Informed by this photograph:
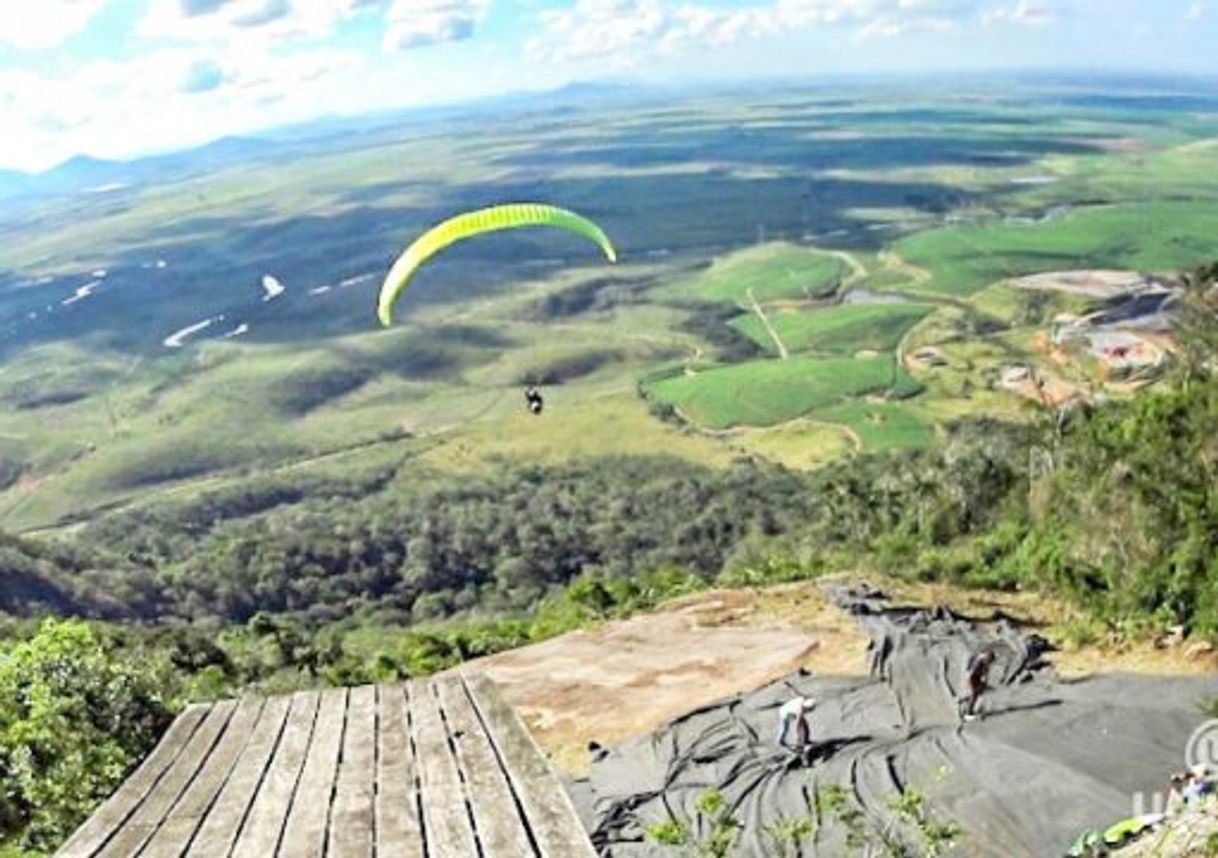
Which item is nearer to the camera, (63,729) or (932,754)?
(63,729)

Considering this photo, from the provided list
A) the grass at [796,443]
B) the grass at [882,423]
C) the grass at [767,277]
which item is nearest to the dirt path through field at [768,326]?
the grass at [767,277]

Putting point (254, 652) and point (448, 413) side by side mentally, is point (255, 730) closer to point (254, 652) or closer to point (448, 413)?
point (254, 652)

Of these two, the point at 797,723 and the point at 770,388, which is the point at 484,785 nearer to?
the point at 797,723

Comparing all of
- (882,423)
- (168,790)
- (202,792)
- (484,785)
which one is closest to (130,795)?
(168,790)

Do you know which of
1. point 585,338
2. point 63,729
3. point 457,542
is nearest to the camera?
point 63,729

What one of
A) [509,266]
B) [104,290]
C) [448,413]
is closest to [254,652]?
[448,413]

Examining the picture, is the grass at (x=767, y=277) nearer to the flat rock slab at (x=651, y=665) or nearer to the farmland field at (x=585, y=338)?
the farmland field at (x=585, y=338)

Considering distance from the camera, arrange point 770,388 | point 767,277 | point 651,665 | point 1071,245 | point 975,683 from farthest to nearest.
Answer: point 767,277 → point 1071,245 → point 770,388 → point 651,665 → point 975,683

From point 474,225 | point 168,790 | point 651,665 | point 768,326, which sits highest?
point 474,225
